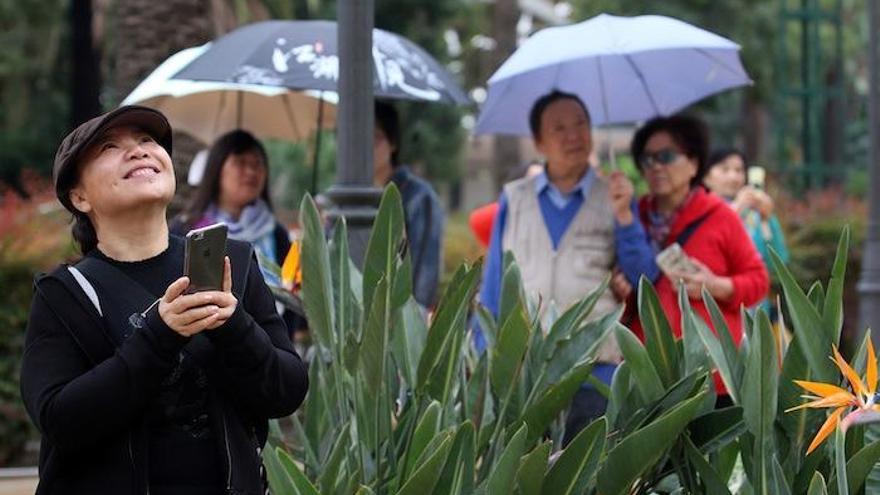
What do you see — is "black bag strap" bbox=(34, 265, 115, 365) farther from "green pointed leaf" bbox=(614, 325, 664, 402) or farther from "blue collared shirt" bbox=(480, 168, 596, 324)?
"blue collared shirt" bbox=(480, 168, 596, 324)

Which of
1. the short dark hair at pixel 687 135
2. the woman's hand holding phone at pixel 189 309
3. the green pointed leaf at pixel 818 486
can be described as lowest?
the green pointed leaf at pixel 818 486

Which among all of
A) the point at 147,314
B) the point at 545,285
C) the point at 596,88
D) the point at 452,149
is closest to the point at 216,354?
the point at 147,314

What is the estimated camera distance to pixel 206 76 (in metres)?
6.57

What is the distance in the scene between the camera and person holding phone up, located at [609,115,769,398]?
19.4ft

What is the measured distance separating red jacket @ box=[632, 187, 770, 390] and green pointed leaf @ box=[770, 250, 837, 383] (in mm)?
1804

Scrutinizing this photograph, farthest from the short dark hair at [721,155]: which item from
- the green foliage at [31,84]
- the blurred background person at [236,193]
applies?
the green foliage at [31,84]

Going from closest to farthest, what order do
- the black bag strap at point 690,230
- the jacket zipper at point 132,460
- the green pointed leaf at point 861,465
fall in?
the jacket zipper at point 132,460 → the green pointed leaf at point 861,465 → the black bag strap at point 690,230

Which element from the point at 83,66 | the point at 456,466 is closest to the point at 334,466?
the point at 456,466

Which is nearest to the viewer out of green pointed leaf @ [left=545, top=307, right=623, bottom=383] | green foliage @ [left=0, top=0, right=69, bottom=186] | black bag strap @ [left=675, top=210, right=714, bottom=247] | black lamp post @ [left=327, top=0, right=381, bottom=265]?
green pointed leaf @ [left=545, top=307, right=623, bottom=383]

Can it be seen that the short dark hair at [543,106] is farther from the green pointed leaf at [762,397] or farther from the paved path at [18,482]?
the paved path at [18,482]

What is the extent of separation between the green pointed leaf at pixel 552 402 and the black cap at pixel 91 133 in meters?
1.23

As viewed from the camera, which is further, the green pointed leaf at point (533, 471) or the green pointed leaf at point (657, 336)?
the green pointed leaf at point (657, 336)

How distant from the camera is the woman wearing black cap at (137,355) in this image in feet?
10.4

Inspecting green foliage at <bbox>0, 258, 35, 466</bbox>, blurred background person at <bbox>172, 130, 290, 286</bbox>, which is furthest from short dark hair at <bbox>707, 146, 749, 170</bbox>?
green foliage at <bbox>0, 258, 35, 466</bbox>
